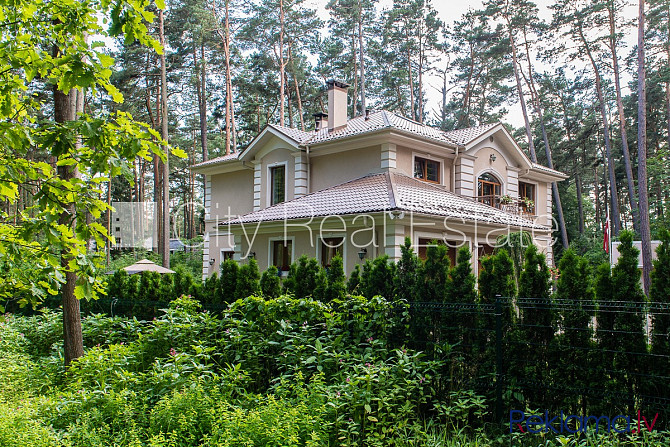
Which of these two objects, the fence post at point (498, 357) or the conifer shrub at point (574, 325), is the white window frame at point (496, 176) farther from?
the fence post at point (498, 357)

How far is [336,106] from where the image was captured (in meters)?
19.4

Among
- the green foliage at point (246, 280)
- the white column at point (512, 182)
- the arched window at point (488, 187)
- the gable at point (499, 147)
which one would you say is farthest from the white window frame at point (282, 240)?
the white column at point (512, 182)

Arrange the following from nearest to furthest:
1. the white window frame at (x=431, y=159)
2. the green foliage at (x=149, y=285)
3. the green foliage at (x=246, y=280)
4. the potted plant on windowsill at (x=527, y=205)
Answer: the green foliage at (x=246, y=280), the green foliage at (x=149, y=285), the white window frame at (x=431, y=159), the potted plant on windowsill at (x=527, y=205)

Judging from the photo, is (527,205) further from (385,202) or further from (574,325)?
(574,325)

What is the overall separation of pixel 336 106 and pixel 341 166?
142 inches

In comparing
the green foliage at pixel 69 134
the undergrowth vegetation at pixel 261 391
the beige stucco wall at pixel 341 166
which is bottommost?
the undergrowth vegetation at pixel 261 391

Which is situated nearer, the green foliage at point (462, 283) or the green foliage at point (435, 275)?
the green foliage at point (462, 283)

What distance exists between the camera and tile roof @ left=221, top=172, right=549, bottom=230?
43.6 ft

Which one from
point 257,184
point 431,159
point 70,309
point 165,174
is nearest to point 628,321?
point 70,309

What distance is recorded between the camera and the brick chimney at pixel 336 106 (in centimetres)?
1933

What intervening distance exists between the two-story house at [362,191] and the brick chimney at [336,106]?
0.05m

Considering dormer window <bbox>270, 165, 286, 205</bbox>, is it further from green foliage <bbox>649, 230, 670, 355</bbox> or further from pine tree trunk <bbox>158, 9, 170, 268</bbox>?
green foliage <bbox>649, 230, 670, 355</bbox>

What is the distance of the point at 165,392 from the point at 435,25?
34.2 meters

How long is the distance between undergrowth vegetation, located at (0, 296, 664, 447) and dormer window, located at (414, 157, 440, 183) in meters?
10.8
